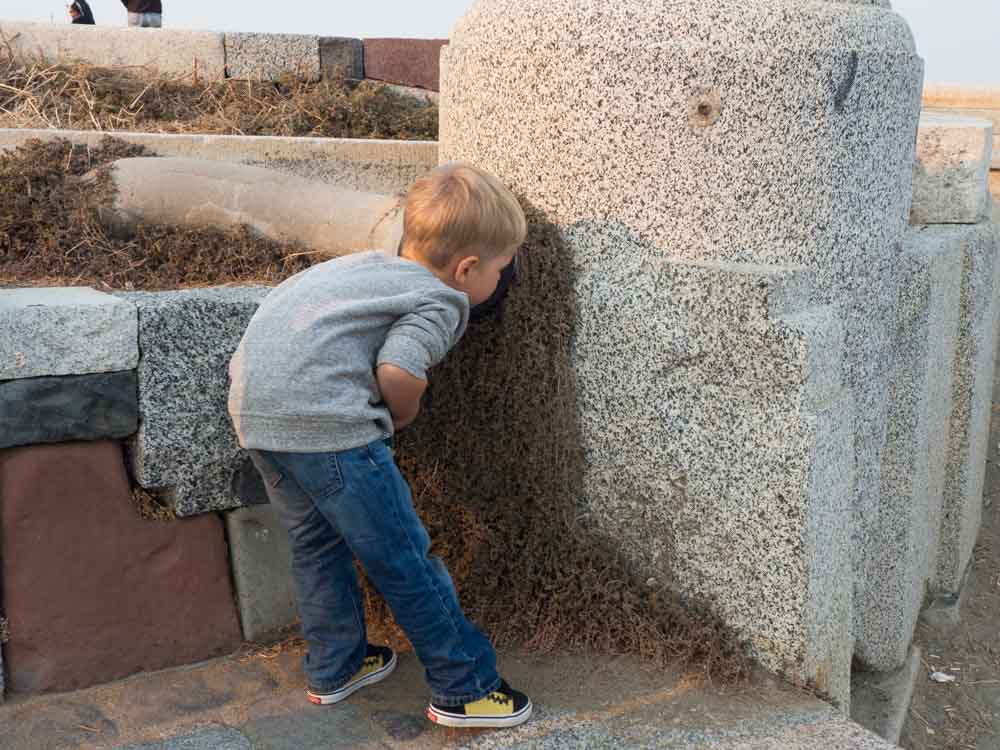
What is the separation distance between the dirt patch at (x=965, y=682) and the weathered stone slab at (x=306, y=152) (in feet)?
8.87

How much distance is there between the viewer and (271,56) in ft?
16.7

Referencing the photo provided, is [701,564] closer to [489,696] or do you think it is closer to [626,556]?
[626,556]

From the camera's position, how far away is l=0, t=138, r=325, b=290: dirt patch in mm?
2764

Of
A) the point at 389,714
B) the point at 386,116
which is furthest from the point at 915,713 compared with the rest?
the point at 386,116

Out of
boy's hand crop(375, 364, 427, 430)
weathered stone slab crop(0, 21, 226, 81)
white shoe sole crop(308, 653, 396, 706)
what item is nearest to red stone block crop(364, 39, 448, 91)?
weathered stone slab crop(0, 21, 226, 81)

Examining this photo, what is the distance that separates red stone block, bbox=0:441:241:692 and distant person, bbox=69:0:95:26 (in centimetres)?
665

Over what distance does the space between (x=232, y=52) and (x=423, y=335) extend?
11.4 ft

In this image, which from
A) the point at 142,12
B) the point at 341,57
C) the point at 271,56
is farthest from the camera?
the point at 142,12

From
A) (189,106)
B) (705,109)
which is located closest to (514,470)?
(705,109)

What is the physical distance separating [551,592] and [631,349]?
0.69 m

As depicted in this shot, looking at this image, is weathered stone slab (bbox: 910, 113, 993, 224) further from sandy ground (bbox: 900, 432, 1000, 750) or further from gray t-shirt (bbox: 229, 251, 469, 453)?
gray t-shirt (bbox: 229, 251, 469, 453)

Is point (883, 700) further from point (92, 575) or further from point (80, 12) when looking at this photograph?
point (80, 12)

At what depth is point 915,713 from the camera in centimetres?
333

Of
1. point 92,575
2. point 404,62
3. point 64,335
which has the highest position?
point 404,62
